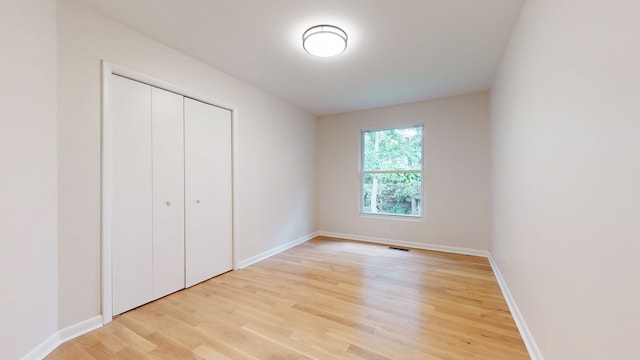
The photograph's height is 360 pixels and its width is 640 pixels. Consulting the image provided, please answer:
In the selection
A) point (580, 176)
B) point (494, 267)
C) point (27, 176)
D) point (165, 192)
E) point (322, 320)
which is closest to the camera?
point (580, 176)

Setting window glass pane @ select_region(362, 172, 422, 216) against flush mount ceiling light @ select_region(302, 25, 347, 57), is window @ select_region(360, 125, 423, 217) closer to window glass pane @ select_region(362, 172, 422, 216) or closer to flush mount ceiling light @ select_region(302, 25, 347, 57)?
window glass pane @ select_region(362, 172, 422, 216)

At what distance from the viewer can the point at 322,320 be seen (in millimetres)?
2006

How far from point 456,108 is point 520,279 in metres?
2.83

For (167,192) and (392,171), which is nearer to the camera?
(167,192)

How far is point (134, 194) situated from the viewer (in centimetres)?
218

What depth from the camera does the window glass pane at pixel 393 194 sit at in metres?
4.29

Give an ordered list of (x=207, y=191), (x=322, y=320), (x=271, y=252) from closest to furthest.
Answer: (x=322, y=320)
(x=207, y=191)
(x=271, y=252)

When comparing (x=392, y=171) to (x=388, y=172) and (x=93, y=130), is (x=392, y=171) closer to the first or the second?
(x=388, y=172)

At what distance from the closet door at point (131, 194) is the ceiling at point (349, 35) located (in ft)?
2.11

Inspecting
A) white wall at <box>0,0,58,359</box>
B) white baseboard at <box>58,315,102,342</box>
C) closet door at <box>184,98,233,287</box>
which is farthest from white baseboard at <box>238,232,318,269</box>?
white wall at <box>0,0,58,359</box>

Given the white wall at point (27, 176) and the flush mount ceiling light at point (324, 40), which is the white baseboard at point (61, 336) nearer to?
→ the white wall at point (27, 176)

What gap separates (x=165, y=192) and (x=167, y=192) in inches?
0.8

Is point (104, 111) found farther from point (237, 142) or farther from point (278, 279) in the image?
point (278, 279)

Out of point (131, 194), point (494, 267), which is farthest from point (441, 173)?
point (131, 194)
